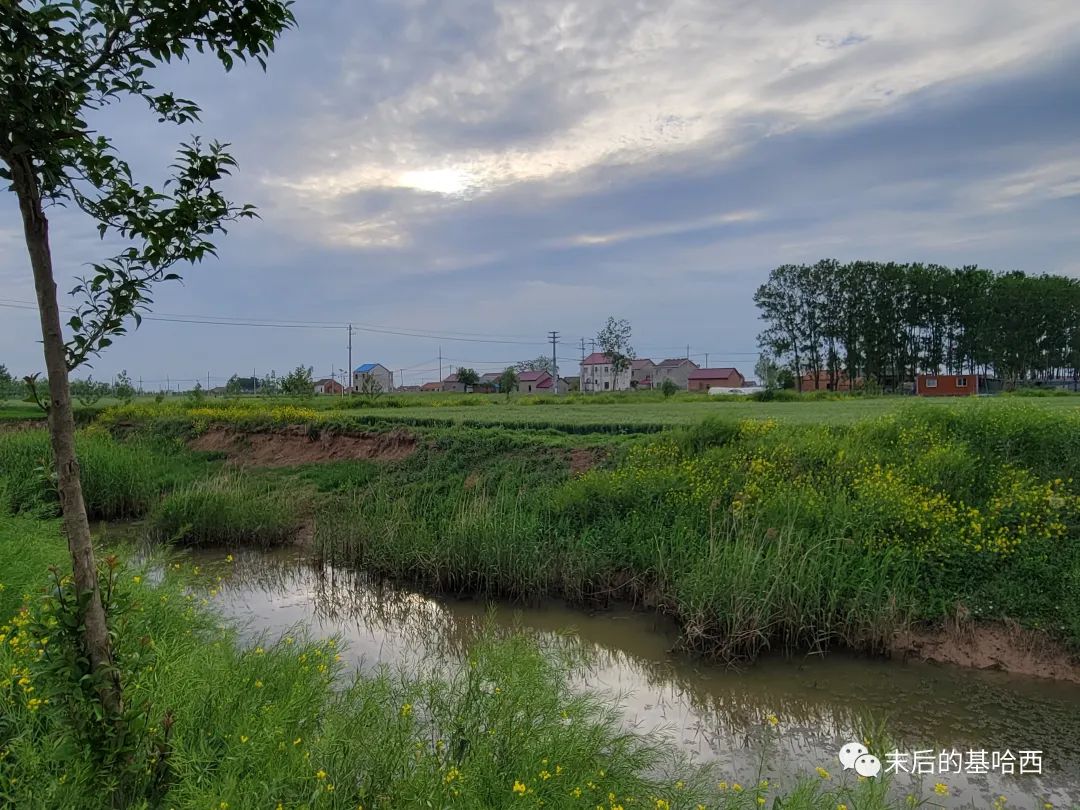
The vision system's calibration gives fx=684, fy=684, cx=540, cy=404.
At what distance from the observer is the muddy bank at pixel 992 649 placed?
6488 mm

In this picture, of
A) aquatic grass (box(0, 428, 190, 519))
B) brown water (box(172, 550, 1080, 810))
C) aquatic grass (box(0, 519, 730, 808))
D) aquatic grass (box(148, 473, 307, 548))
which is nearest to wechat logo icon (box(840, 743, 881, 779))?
brown water (box(172, 550, 1080, 810))

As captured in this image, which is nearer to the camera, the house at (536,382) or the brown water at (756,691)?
the brown water at (756,691)

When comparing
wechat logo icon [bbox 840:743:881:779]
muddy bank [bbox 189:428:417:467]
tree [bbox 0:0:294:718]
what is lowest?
wechat logo icon [bbox 840:743:881:779]

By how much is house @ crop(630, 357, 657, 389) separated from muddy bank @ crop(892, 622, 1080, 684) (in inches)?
3342

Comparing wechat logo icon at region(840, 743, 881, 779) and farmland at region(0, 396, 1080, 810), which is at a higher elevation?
farmland at region(0, 396, 1080, 810)

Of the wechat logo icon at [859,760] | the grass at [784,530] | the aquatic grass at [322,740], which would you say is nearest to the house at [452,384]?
the grass at [784,530]

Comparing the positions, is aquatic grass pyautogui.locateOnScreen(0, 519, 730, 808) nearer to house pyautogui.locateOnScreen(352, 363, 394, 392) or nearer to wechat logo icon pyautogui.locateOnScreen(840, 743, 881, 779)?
wechat logo icon pyautogui.locateOnScreen(840, 743, 881, 779)

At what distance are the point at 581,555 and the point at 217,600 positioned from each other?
15.1ft

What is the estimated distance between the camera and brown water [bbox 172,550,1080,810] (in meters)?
4.96

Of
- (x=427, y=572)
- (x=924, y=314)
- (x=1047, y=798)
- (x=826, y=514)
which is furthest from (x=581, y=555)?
(x=924, y=314)

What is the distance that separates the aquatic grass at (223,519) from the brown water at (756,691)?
109 inches

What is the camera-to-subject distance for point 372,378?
46.2 meters

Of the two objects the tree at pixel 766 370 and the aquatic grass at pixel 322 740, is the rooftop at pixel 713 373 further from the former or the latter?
the aquatic grass at pixel 322 740

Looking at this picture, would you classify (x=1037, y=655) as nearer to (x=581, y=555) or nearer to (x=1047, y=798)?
(x=1047, y=798)
